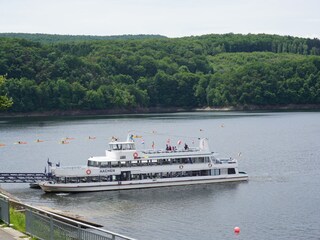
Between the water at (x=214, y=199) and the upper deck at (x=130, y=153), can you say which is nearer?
the water at (x=214, y=199)

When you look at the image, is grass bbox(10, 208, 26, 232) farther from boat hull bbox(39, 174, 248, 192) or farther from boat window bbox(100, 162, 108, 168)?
boat window bbox(100, 162, 108, 168)

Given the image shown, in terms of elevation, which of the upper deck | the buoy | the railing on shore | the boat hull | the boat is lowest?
the buoy

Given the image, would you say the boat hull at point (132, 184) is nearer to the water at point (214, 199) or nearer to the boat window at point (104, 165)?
the water at point (214, 199)

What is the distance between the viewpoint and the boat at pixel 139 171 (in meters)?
77.2

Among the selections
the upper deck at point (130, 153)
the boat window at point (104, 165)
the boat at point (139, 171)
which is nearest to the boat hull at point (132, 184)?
the boat at point (139, 171)

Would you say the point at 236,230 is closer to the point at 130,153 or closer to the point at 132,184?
the point at 132,184

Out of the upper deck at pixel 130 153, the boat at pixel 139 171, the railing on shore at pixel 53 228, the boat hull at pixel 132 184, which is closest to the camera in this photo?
the railing on shore at pixel 53 228

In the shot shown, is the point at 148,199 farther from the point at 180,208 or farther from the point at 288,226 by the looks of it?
the point at 288,226

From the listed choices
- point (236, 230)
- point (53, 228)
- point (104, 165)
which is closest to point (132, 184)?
point (104, 165)

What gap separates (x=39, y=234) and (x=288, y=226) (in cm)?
3336

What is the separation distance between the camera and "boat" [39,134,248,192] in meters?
77.2

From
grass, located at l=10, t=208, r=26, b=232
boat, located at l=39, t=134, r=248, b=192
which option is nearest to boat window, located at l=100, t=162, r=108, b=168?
boat, located at l=39, t=134, r=248, b=192

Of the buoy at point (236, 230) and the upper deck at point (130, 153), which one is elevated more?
the upper deck at point (130, 153)

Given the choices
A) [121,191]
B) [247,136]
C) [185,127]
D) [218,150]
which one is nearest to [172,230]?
[121,191]
